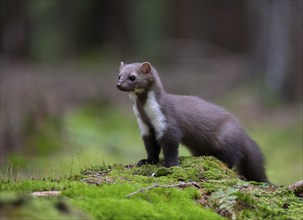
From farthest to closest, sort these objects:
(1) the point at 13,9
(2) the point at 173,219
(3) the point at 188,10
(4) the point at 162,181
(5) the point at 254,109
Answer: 1. (3) the point at 188,10
2. (1) the point at 13,9
3. (5) the point at 254,109
4. (4) the point at 162,181
5. (2) the point at 173,219

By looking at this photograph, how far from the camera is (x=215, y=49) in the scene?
3912 centimetres

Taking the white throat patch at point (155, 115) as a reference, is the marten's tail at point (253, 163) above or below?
below

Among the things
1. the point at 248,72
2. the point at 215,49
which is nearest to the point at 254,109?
the point at 248,72

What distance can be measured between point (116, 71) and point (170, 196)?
26.0 metres

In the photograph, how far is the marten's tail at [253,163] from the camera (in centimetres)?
1025

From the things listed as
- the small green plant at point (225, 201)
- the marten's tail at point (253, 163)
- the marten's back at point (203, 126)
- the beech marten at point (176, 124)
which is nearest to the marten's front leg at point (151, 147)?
the beech marten at point (176, 124)

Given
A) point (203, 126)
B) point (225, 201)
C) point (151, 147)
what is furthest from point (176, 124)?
point (225, 201)

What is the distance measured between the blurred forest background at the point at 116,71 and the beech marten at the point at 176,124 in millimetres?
965

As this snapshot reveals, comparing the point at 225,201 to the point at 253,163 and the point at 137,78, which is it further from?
the point at 253,163

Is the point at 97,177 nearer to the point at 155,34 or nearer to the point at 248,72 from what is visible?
the point at 248,72

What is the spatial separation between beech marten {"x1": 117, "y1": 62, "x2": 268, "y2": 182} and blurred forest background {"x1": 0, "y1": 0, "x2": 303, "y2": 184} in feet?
3.16

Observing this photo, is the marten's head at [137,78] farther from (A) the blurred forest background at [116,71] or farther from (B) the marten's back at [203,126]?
(A) the blurred forest background at [116,71]

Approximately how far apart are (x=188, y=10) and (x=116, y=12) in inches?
186

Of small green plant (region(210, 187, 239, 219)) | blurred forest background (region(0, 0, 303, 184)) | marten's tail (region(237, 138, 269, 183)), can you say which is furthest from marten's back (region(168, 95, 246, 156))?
small green plant (region(210, 187, 239, 219))
